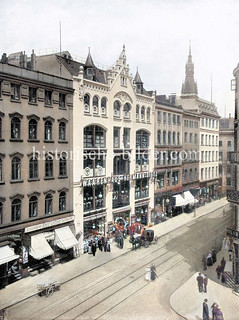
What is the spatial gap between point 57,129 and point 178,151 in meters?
30.1

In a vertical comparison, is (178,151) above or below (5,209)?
above

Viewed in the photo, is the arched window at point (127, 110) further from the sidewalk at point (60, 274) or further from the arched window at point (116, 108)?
the sidewalk at point (60, 274)

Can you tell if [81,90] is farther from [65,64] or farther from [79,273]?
[79,273]

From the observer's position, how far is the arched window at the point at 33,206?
33.0 meters

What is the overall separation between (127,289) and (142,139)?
25.8 metres

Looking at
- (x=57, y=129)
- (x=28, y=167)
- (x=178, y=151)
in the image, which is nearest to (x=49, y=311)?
(x=28, y=167)

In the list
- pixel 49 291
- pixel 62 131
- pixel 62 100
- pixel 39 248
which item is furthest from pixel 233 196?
pixel 62 100

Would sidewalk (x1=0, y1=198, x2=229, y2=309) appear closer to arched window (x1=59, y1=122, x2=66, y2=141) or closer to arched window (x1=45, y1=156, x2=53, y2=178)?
arched window (x1=45, y1=156, x2=53, y2=178)

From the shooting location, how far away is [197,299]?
26328 mm

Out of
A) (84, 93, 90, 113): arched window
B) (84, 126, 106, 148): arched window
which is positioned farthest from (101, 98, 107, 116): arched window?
(84, 93, 90, 113): arched window

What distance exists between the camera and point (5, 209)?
3039 centimetres

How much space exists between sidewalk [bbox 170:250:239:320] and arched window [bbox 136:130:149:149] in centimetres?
2231

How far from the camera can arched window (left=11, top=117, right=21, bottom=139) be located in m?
31.1

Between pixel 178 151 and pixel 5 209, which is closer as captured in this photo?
pixel 5 209
